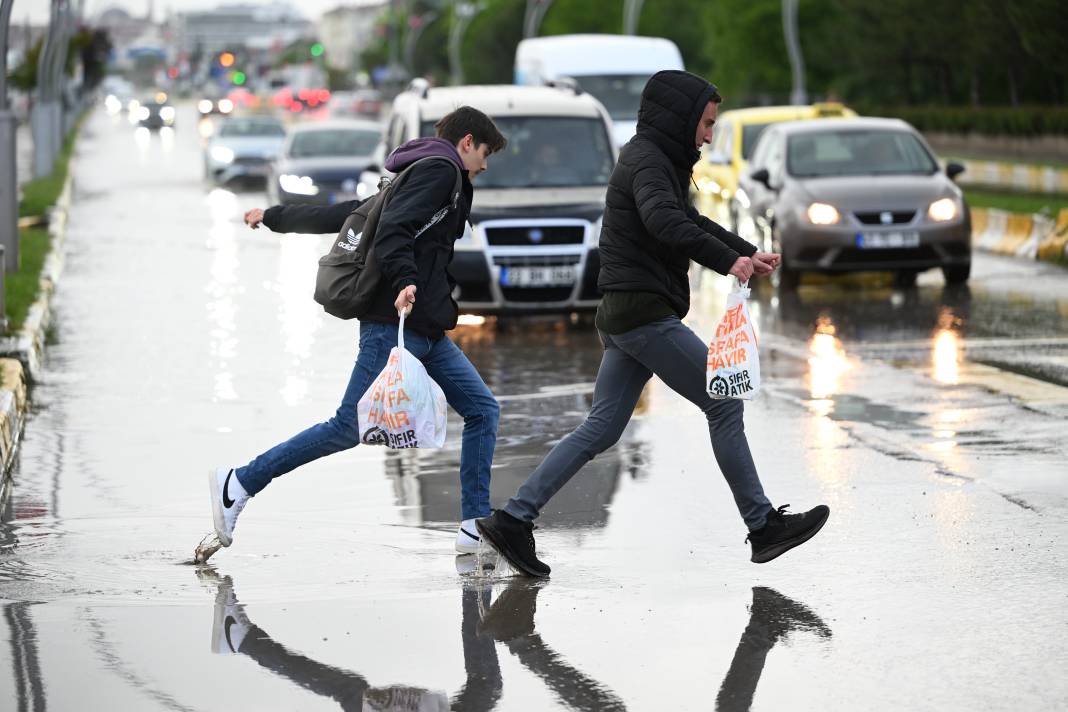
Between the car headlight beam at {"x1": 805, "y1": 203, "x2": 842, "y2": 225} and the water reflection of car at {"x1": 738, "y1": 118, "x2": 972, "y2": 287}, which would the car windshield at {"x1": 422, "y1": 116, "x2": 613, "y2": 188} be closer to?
the car headlight beam at {"x1": 805, "y1": 203, "x2": 842, "y2": 225}

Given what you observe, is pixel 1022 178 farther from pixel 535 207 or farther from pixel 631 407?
pixel 631 407

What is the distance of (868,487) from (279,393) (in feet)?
15.4

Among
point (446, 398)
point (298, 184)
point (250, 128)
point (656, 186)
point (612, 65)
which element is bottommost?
point (250, 128)

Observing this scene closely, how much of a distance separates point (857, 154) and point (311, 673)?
49.1 feet

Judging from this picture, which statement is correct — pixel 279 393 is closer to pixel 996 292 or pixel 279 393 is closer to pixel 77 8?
pixel 996 292

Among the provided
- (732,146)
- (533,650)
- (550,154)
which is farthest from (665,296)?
(732,146)

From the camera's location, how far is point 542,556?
7770 mm

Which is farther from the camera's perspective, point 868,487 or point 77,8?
point 77,8

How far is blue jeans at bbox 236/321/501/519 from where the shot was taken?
25.2ft

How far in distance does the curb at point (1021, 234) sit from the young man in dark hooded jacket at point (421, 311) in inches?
611

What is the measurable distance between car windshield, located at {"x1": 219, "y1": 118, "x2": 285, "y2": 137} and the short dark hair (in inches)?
1419

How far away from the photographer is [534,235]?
53.0ft

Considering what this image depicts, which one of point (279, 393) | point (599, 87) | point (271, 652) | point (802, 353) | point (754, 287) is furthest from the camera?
point (599, 87)

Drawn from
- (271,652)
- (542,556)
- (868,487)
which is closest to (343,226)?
(542,556)
